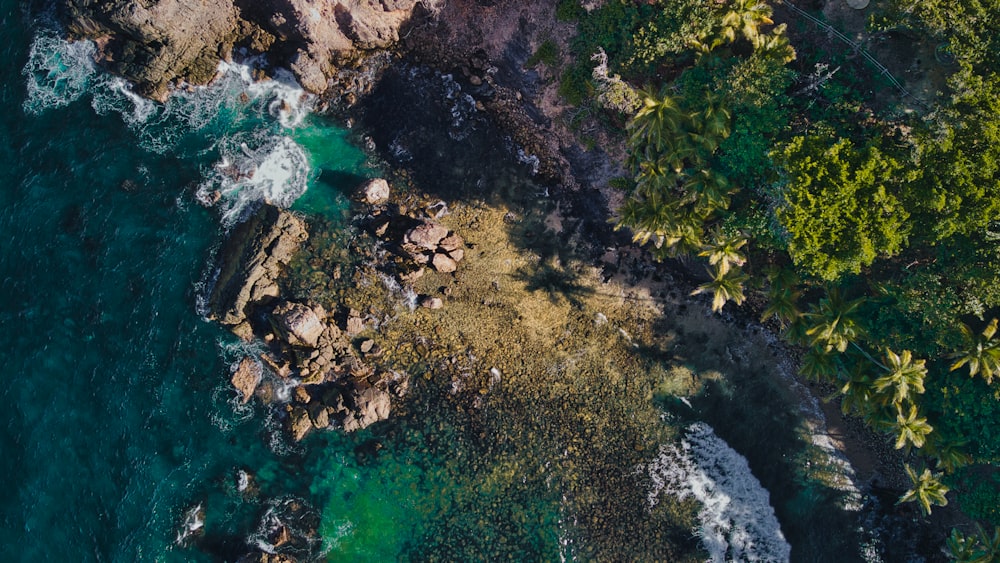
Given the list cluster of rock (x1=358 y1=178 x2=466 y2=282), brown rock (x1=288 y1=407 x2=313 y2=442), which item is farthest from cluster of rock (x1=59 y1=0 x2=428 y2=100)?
brown rock (x1=288 y1=407 x2=313 y2=442)

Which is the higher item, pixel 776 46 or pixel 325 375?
pixel 776 46

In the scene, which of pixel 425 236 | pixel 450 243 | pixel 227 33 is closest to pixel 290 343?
pixel 425 236

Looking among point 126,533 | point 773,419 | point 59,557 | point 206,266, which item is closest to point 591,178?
point 773,419

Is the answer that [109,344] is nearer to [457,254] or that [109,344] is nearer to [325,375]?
[325,375]

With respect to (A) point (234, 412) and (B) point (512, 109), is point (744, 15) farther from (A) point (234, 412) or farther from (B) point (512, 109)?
(A) point (234, 412)

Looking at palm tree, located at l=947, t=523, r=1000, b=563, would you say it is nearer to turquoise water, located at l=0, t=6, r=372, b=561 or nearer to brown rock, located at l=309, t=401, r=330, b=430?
brown rock, located at l=309, t=401, r=330, b=430

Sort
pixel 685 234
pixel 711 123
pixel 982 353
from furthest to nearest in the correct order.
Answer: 1. pixel 685 234
2. pixel 711 123
3. pixel 982 353

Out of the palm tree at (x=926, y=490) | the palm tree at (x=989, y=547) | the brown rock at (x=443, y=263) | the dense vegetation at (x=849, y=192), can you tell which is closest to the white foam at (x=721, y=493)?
the dense vegetation at (x=849, y=192)

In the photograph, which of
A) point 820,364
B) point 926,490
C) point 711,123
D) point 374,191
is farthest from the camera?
point 374,191
